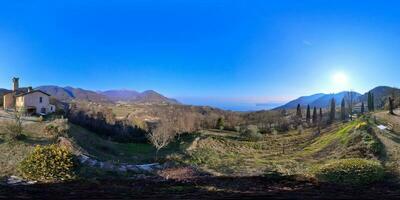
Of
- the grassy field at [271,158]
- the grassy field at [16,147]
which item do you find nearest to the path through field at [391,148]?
the grassy field at [271,158]

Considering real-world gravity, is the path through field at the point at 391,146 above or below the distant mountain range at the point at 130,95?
below

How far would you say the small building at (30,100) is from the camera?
141 ft

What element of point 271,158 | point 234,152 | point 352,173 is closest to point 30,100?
point 234,152

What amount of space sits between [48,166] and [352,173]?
41.8 feet

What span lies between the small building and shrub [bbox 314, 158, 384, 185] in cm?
3471

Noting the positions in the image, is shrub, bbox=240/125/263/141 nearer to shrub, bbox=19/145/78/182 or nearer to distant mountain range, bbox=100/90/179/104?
shrub, bbox=19/145/78/182

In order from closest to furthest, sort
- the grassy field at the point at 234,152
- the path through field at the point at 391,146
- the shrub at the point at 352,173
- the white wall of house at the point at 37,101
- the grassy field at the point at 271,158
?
the shrub at the point at 352,173 < the path through field at the point at 391,146 < the grassy field at the point at 234,152 < the grassy field at the point at 271,158 < the white wall of house at the point at 37,101

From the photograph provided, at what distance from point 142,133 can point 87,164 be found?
2327 cm

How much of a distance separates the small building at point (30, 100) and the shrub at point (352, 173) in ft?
114

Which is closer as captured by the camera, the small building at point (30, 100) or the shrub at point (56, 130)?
the shrub at point (56, 130)

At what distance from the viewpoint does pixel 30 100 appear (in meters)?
43.2

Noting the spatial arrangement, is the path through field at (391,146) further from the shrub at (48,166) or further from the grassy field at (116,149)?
the shrub at (48,166)

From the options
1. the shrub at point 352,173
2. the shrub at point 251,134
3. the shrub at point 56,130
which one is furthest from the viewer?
the shrub at point 251,134

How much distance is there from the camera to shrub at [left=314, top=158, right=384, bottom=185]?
53.2 feet
